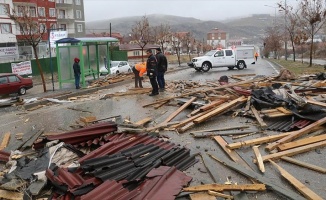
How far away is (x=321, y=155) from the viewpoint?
20.2 ft

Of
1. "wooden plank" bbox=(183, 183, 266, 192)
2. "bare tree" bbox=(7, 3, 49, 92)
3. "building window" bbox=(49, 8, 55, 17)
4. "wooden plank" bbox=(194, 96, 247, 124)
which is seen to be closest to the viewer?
"wooden plank" bbox=(183, 183, 266, 192)

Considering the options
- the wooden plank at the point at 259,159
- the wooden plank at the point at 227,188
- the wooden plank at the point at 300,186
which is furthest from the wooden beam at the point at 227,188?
the wooden plank at the point at 259,159

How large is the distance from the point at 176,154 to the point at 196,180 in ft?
2.93

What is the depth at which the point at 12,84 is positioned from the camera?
19641 mm

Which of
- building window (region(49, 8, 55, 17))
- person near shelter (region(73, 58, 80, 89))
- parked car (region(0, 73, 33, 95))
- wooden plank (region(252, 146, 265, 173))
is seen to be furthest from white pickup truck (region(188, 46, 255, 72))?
building window (region(49, 8, 55, 17))

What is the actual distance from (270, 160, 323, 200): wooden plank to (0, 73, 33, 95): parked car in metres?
18.4

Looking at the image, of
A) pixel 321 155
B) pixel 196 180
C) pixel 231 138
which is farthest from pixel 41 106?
pixel 321 155

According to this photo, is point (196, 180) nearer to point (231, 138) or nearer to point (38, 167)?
point (231, 138)

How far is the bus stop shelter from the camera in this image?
18156mm

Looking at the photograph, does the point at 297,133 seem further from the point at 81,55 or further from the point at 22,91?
the point at 22,91

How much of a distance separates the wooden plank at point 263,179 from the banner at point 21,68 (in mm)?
27361

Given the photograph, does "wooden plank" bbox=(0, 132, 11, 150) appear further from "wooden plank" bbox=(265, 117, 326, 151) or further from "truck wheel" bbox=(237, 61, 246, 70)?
"truck wheel" bbox=(237, 61, 246, 70)

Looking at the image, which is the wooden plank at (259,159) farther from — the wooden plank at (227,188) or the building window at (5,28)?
the building window at (5,28)

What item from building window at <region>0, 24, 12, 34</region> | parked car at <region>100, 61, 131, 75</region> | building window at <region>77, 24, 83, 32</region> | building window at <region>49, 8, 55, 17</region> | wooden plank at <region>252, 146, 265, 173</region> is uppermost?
building window at <region>49, 8, 55, 17</region>
